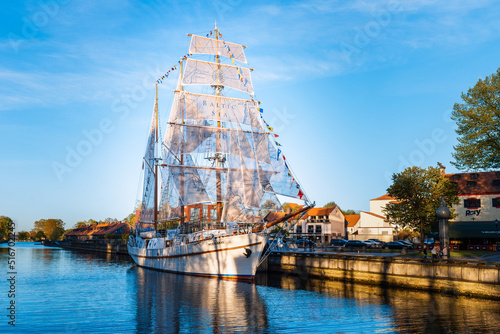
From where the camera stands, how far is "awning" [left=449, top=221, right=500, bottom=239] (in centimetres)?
5625

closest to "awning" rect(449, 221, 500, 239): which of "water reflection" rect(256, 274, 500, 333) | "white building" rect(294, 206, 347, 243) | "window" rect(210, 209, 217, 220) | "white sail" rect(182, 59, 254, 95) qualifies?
"water reflection" rect(256, 274, 500, 333)

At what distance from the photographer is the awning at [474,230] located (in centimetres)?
5625

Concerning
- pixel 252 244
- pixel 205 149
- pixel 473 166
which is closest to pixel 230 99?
pixel 205 149

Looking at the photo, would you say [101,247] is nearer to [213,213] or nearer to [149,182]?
[149,182]

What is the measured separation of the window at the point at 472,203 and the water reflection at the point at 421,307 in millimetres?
33768

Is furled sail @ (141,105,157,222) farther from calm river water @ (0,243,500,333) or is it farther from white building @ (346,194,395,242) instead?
white building @ (346,194,395,242)

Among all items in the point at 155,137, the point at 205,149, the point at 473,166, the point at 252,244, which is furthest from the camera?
the point at 155,137

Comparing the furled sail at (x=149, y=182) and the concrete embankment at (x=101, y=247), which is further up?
the furled sail at (x=149, y=182)

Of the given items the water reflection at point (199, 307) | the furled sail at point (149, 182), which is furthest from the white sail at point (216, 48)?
the water reflection at point (199, 307)

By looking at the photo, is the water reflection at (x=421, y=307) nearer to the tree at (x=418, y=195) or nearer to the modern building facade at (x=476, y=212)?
the tree at (x=418, y=195)

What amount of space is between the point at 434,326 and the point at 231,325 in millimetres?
10422

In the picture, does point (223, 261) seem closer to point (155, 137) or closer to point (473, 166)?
point (473, 166)

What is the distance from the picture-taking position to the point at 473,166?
45.0m

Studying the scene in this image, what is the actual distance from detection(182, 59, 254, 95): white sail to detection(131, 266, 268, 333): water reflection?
28123mm
